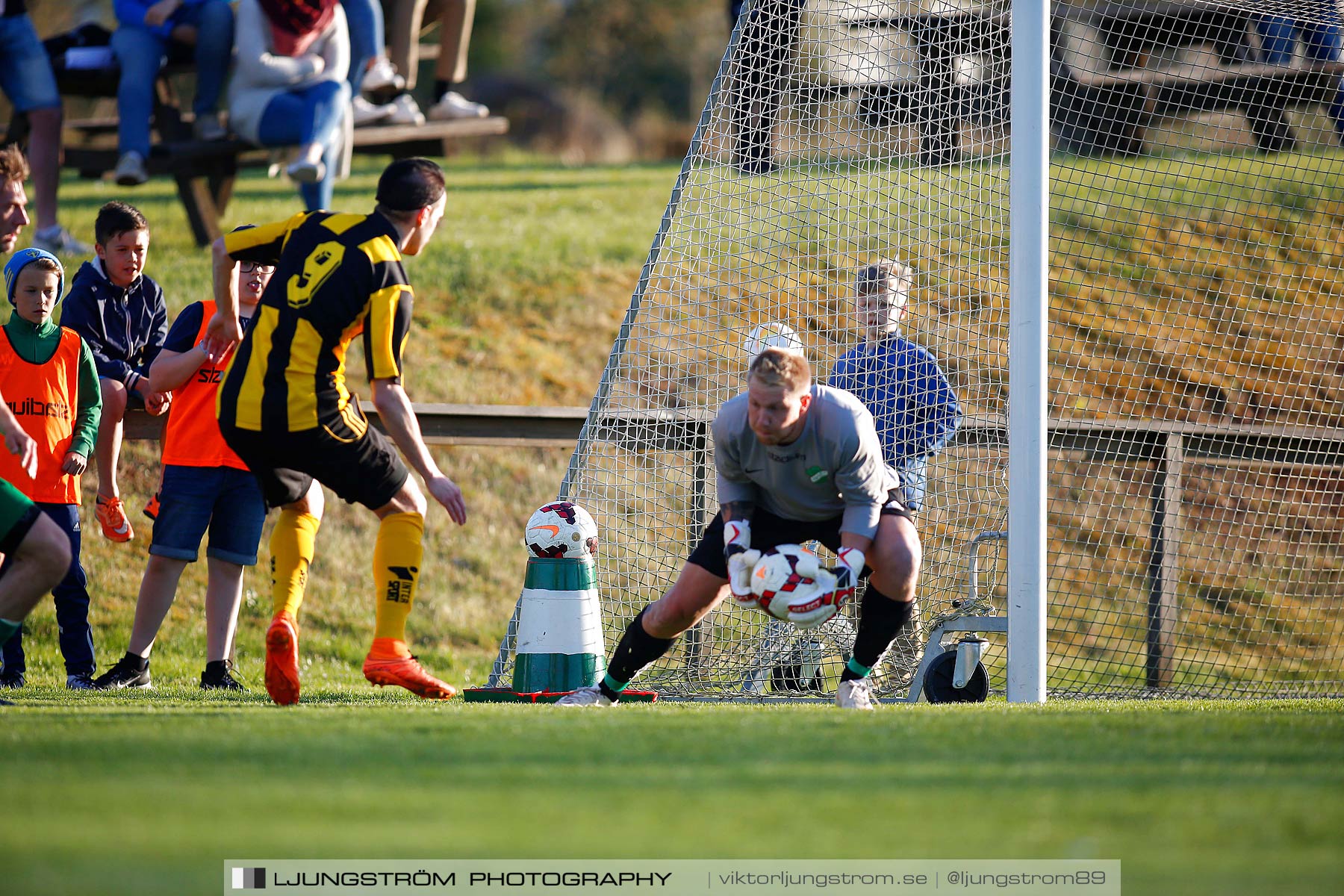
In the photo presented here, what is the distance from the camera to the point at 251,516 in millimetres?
5559

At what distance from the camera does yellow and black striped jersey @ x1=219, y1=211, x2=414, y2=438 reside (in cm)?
445

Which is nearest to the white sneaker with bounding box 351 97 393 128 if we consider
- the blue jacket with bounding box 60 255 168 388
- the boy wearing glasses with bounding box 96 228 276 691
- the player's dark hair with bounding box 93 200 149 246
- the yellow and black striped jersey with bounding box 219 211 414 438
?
the blue jacket with bounding box 60 255 168 388

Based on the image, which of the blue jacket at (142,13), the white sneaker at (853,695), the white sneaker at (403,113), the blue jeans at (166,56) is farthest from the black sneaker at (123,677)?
the white sneaker at (403,113)

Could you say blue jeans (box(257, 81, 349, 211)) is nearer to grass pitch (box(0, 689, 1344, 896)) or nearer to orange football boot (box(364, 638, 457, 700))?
orange football boot (box(364, 638, 457, 700))

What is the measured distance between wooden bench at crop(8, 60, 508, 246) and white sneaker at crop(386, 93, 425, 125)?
0.05 metres

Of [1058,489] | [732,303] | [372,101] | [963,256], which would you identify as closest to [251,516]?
[732,303]

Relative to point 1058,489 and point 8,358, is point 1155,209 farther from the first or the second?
point 8,358

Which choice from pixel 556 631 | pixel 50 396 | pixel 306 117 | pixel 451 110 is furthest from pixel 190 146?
pixel 556 631

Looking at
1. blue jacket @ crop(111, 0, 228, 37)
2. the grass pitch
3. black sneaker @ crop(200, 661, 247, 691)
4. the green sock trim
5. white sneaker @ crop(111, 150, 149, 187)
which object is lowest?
black sneaker @ crop(200, 661, 247, 691)

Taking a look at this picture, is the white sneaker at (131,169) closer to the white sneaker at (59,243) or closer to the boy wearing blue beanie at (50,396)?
the white sneaker at (59,243)

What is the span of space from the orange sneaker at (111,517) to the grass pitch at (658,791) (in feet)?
4.72

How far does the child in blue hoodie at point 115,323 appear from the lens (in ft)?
18.7

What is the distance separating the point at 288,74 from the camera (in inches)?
347

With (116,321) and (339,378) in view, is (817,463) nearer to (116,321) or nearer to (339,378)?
(339,378)
